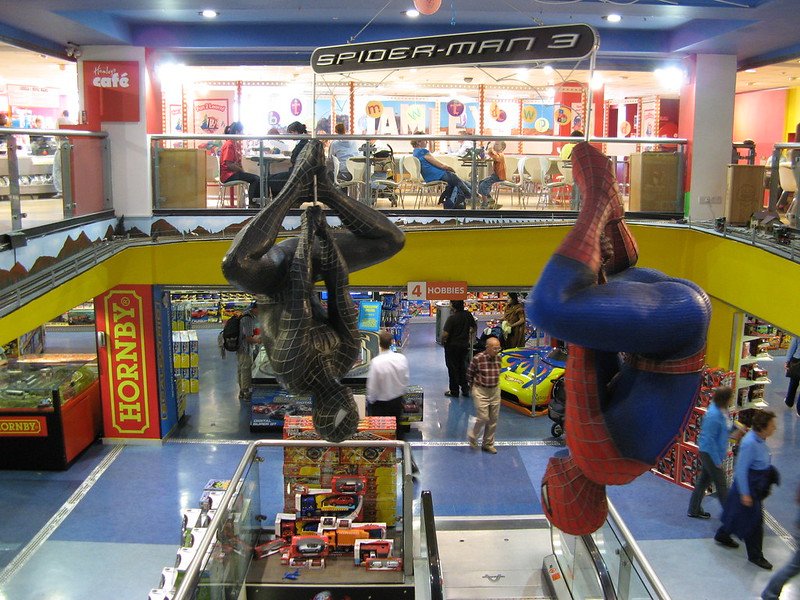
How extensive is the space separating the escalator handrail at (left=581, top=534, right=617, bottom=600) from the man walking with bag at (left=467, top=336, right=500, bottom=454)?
404 cm

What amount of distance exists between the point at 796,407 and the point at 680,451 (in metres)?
3.54

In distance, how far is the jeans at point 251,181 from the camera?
31.8ft

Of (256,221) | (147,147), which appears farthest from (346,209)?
(147,147)

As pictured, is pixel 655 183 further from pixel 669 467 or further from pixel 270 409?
pixel 270 409

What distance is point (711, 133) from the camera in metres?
11.5

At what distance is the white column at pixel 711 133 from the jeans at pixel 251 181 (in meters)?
5.74

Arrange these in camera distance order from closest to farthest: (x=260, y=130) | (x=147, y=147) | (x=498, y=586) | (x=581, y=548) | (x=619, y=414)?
(x=619, y=414)
(x=581, y=548)
(x=498, y=586)
(x=147, y=147)
(x=260, y=130)

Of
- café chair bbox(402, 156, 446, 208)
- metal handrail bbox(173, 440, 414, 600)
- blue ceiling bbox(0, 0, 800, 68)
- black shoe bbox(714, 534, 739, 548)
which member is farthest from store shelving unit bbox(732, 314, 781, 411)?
metal handrail bbox(173, 440, 414, 600)

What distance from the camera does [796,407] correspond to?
11.9 metres

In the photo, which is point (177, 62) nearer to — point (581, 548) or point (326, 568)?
point (326, 568)

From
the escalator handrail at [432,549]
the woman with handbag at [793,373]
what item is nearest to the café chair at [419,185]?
the escalator handrail at [432,549]

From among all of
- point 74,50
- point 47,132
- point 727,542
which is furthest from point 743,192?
point 74,50

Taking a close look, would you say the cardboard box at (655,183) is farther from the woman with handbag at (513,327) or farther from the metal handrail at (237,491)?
the metal handrail at (237,491)

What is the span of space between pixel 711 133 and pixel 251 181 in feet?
21.0
